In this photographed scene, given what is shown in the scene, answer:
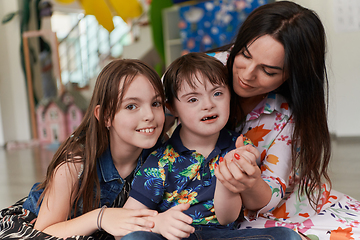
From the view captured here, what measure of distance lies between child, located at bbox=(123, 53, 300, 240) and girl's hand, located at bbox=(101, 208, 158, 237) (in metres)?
0.05

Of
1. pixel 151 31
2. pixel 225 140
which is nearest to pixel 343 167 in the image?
pixel 225 140

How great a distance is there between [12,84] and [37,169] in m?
2.66

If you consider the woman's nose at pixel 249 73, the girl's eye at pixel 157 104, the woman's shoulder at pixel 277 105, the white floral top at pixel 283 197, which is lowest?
the white floral top at pixel 283 197

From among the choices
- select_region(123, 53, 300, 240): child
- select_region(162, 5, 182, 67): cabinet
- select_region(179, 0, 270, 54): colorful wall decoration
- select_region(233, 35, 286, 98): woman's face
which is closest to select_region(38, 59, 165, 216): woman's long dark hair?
select_region(123, 53, 300, 240): child

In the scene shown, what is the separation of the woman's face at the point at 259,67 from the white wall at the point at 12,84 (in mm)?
4790

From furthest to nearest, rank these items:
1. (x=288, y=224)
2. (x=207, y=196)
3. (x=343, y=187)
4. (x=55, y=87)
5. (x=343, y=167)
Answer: (x=55, y=87) → (x=343, y=167) → (x=343, y=187) → (x=288, y=224) → (x=207, y=196)

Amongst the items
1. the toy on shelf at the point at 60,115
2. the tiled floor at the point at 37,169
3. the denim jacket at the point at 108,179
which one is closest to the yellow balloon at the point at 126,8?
the toy on shelf at the point at 60,115

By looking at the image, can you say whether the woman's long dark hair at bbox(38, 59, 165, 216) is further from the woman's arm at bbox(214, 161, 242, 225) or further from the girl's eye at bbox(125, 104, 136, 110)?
the woman's arm at bbox(214, 161, 242, 225)

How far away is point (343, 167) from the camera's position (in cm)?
253

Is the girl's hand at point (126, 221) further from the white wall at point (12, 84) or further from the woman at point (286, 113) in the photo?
the white wall at point (12, 84)

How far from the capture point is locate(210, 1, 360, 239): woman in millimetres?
1011

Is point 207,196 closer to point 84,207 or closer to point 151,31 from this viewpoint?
point 84,207

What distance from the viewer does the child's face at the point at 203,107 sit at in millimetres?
936

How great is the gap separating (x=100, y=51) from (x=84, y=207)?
4813 millimetres
